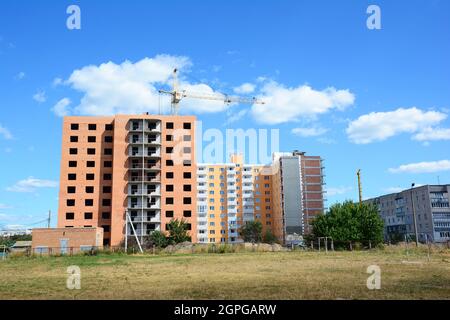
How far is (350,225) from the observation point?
2458 inches

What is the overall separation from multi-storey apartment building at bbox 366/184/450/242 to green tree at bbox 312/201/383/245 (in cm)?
3696

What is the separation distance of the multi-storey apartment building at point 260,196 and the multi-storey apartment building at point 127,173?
1905 inches

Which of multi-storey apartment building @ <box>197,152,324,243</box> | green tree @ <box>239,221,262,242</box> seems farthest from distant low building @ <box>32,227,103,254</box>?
multi-storey apartment building @ <box>197,152,324,243</box>

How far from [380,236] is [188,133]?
133ft

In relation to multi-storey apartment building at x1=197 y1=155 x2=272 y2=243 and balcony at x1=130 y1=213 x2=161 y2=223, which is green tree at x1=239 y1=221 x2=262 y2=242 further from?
balcony at x1=130 y1=213 x2=161 y2=223

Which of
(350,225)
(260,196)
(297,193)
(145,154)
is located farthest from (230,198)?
(350,225)

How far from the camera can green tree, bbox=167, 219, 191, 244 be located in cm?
7062

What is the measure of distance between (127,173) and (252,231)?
5132cm

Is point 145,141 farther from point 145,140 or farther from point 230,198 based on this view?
point 230,198

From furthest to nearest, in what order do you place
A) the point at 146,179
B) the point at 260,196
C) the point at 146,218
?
the point at 260,196 < the point at 146,179 < the point at 146,218
